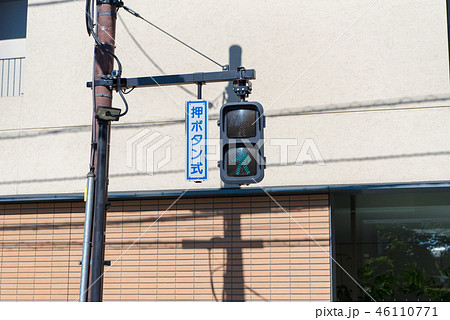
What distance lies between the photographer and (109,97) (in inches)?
333

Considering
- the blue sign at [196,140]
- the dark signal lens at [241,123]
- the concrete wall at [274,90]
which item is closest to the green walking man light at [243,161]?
the dark signal lens at [241,123]

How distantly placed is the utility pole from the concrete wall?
313cm

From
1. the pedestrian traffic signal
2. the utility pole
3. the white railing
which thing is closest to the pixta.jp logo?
the white railing

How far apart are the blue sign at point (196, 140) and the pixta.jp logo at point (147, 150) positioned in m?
1.15

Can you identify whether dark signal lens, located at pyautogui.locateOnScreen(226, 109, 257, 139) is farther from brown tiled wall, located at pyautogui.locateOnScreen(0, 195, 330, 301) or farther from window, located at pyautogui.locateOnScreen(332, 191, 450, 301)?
window, located at pyautogui.locateOnScreen(332, 191, 450, 301)

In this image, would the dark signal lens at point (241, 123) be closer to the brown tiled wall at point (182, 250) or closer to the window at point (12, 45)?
the brown tiled wall at point (182, 250)

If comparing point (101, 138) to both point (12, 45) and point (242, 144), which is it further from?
point (12, 45)

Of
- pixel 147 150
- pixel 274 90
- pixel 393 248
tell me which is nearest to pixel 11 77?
pixel 147 150

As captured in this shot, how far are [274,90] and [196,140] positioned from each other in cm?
191

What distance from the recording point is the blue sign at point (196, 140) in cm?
1011

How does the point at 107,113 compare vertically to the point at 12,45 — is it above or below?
below

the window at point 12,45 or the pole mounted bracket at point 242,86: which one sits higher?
the window at point 12,45

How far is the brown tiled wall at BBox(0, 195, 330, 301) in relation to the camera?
1060 centimetres

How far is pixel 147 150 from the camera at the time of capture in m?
11.5
